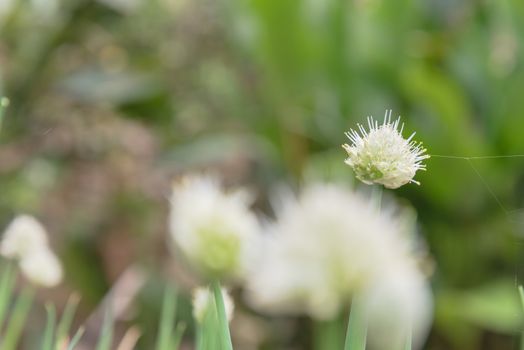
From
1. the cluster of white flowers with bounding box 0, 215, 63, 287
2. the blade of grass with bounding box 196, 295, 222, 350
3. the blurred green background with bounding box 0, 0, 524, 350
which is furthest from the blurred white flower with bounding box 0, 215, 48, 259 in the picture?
the blurred green background with bounding box 0, 0, 524, 350

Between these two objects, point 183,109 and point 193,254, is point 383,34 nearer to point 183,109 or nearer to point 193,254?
point 183,109

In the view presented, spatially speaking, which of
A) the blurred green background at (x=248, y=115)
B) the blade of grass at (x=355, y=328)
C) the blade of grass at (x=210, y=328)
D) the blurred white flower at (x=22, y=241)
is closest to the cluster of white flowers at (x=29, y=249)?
the blurred white flower at (x=22, y=241)

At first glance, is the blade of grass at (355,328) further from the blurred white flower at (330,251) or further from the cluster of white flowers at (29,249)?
the cluster of white flowers at (29,249)

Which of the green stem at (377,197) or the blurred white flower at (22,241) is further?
the blurred white flower at (22,241)

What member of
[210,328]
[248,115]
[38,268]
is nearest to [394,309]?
[210,328]

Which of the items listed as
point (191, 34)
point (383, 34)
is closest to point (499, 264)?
point (383, 34)

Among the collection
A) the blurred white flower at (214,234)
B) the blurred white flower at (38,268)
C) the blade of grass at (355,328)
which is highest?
the blurred white flower at (38,268)

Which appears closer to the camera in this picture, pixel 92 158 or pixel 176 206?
pixel 176 206
